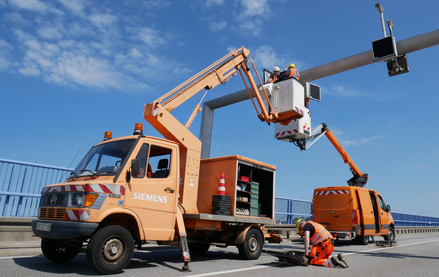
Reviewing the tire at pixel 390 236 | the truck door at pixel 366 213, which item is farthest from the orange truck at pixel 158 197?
the tire at pixel 390 236

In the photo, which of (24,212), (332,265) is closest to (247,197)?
(332,265)

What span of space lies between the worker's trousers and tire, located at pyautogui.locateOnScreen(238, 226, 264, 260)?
1.37m

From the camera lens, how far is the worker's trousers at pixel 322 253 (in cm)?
688

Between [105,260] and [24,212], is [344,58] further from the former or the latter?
[24,212]

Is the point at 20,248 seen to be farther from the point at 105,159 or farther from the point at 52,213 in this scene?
the point at 105,159

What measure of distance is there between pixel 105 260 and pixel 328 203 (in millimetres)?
9968

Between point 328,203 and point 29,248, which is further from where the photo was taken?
point 328,203

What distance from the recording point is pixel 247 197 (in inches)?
316

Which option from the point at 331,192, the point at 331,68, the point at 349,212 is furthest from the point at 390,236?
the point at 331,68

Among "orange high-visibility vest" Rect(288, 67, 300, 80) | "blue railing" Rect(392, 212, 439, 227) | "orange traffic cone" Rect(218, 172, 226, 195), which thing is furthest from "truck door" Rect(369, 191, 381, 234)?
"blue railing" Rect(392, 212, 439, 227)

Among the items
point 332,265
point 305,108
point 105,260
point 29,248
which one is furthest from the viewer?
point 305,108

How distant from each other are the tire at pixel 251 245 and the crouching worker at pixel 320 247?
1300 millimetres

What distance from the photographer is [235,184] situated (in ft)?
24.6

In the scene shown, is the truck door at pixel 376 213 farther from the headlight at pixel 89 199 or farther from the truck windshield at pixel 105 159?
the headlight at pixel 89 199
